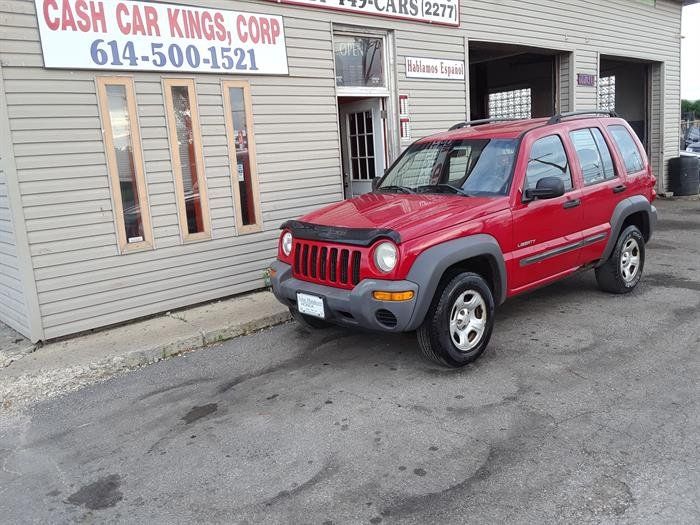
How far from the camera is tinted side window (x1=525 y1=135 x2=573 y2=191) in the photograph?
17.5 ft

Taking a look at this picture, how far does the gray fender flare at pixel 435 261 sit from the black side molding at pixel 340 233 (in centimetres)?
26

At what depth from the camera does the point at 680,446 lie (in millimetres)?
3434

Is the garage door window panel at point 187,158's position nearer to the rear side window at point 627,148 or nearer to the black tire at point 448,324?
the black tire at point 448,324

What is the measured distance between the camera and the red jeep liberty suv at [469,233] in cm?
439

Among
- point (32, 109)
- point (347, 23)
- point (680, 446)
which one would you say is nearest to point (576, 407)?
point (680, 446)

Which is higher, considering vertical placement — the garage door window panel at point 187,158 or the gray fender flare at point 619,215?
the garage door window panel at point 187,158

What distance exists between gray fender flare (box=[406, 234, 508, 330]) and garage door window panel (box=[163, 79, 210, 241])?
3.44 meters

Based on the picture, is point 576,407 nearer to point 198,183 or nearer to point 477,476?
point 477,476

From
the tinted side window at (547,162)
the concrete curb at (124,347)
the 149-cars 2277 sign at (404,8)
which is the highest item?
the 149-cars 2277 sign at (404,8)

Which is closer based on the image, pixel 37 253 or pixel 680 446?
pixel 680 446

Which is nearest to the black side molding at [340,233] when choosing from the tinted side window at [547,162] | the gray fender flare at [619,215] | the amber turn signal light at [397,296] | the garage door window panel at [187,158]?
the amber turn signal light at [397,296]

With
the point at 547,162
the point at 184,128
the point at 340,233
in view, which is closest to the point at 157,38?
the point at 184,128

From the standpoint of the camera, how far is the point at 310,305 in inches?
188

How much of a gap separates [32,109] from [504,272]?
460cm
